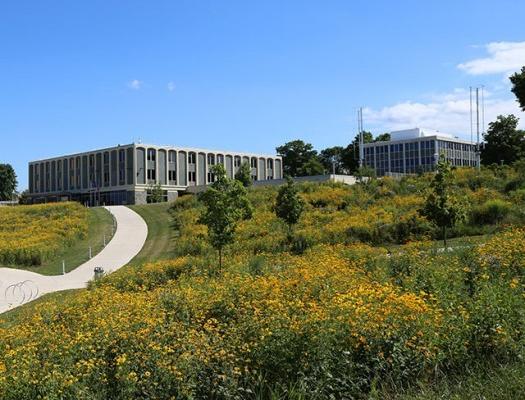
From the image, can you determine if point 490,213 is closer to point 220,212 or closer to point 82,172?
point 220,212

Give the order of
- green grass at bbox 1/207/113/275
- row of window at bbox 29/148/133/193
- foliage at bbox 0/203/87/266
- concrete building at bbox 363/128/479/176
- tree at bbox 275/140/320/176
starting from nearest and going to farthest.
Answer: green grass at bbox 1/207/113/275
foliage at bbox 0/203/87/266
row of window at bbox 29/148/133/193
concrete building at bbox 363/128/479/176
tree at bbox 275/140/320/176

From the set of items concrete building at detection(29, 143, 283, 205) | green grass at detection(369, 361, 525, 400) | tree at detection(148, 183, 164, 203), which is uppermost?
concrete building at detection(29, 143, 283, 205)

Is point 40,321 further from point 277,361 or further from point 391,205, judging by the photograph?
point 391,205

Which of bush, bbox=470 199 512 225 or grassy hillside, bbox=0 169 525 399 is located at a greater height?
bush, bbox=470 199 512 225

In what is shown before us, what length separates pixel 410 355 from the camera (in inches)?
205

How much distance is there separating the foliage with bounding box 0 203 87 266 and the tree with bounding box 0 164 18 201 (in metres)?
75.3

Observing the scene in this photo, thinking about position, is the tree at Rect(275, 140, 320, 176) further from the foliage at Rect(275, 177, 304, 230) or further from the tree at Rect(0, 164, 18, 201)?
the foliage at Rect(275, 177, 304, 230)

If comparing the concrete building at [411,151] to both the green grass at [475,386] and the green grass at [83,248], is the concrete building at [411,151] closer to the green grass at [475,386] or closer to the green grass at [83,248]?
the green grass at [83,248]

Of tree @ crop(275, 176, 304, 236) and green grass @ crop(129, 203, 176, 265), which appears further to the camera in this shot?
green grass @ crop(129, 203, 176, 265)

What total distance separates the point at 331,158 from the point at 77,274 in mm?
88278

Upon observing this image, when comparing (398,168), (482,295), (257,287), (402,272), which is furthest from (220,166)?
(398,168)

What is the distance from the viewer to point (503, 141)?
7544 centimetres

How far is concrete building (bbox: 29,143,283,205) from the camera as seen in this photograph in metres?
82.6

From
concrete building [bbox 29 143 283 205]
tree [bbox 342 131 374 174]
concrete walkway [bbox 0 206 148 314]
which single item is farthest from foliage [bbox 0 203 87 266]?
tree [bbox 342 131 374 174]
